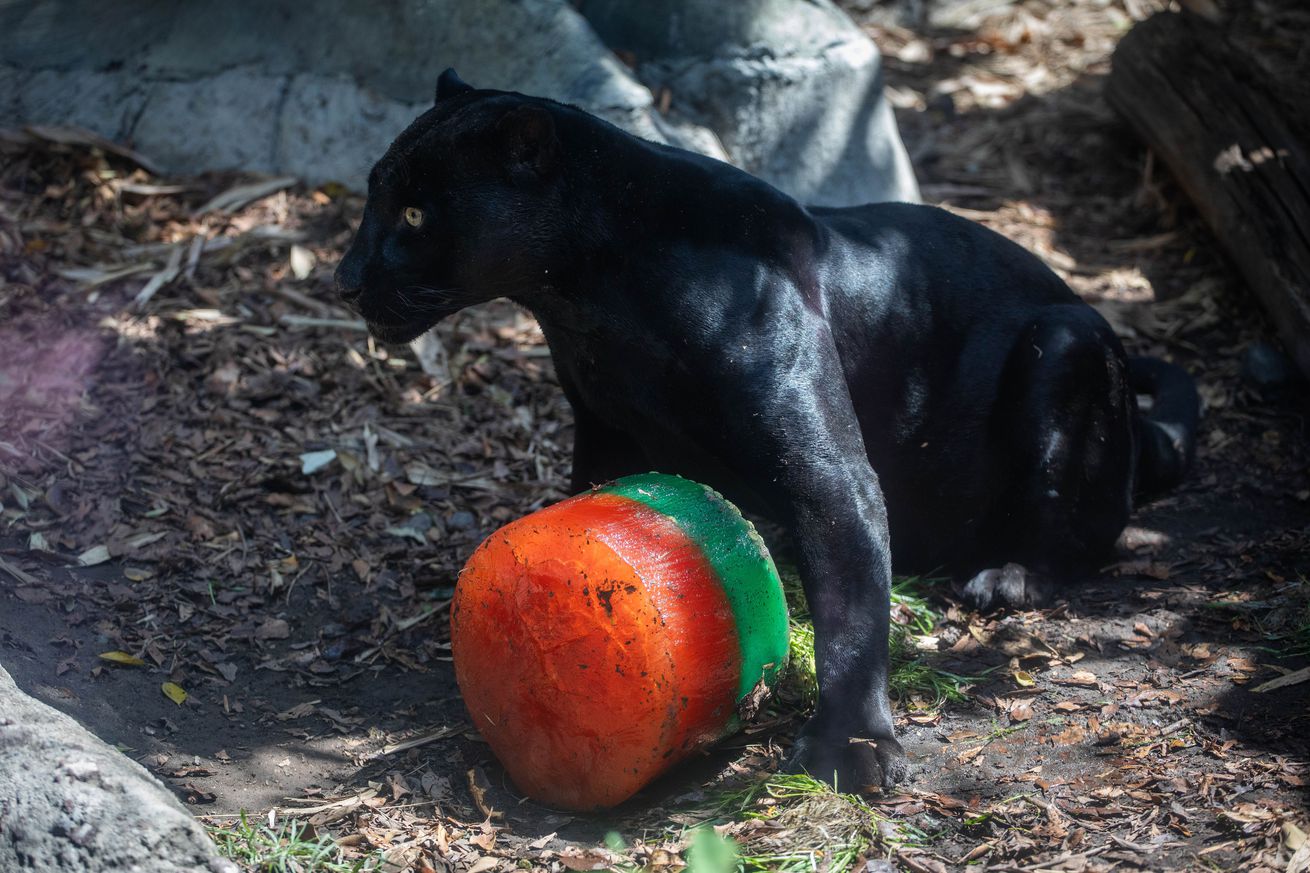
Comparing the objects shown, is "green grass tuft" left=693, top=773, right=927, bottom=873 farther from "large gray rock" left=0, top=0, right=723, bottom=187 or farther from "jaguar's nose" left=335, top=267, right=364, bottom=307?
"large gray rock" left=0, top=0, right=723, bottom=187

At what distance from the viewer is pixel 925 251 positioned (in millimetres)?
5238

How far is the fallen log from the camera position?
6.89 m

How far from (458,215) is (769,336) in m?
1.20

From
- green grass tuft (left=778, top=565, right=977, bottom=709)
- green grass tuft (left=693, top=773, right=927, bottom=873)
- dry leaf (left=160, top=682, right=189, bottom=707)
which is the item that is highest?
green grass tuft (left=693, top=773, right=927, bottom=873)

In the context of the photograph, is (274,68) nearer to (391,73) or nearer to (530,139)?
(391,73)

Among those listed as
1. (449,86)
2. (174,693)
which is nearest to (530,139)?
(449,86)

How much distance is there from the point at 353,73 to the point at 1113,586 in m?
5.63

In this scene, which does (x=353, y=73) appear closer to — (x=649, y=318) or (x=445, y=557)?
(x=445, y=557)

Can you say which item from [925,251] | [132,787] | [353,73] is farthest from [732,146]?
[132,787]

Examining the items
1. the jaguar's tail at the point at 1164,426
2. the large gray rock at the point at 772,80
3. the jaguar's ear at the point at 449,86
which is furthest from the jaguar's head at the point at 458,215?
the large gray rock at the point at 772,80

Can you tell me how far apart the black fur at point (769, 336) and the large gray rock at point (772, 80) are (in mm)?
2921

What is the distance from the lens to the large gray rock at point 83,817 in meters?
3.18

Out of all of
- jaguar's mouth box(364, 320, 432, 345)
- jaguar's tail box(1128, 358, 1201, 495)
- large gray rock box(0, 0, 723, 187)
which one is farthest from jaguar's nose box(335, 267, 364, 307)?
jaguar's tail box(1128, 358, 1201, 495)

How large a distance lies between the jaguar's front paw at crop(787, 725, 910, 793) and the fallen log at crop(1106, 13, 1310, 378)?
379 cm
